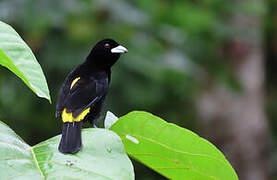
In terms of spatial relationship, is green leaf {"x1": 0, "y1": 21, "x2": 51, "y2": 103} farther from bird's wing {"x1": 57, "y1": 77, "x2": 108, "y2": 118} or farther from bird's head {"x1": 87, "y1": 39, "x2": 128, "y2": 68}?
bird's head {"x1": 87, "y1": 39, "x2": 128, "y2": 68}

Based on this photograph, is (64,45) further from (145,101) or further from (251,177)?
(251,177)

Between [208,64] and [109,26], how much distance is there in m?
1.49

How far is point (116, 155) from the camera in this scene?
136cm

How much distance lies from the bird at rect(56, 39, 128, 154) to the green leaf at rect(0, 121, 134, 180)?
580 millimetres

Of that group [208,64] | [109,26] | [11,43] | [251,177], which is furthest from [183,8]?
[11,43]

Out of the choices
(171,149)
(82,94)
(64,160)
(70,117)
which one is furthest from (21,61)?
(82,94)

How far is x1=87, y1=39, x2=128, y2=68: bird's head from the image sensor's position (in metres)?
3.51

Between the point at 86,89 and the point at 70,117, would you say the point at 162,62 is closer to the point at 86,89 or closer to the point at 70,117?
the point at 86,89

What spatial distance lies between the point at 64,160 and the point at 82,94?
4.75ft

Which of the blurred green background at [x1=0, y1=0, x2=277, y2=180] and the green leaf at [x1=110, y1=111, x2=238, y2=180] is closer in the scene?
the green leaf at [x1=110, y1=111, x2=238, y2=180]

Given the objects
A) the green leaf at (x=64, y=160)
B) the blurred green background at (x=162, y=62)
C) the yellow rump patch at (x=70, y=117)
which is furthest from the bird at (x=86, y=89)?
the blurred green background at (x=162, y=62)

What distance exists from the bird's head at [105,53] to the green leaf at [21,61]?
81.9 inches

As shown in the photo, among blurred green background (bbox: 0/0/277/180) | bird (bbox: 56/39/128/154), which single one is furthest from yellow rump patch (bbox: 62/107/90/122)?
blurred green background (bbox: 0/0/277/180)

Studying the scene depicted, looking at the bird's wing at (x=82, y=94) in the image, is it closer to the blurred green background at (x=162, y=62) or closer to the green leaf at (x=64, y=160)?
the green leaf at (x=64, y=160)
